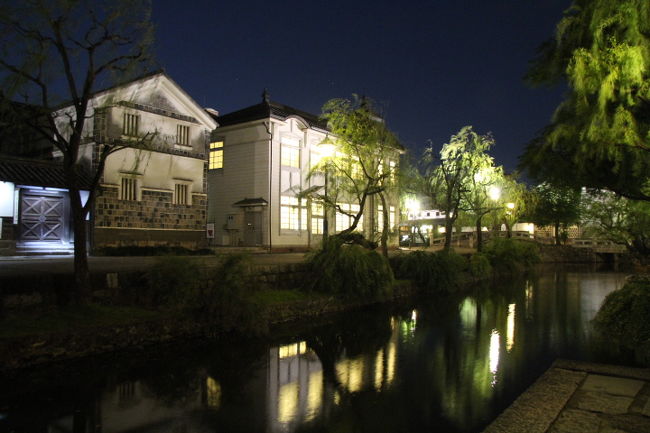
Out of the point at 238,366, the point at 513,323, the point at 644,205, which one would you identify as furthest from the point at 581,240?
the point at 238,366

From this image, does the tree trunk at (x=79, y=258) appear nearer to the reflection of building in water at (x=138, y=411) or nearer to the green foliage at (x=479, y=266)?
the reflection of building in water at (x=138, y=411)

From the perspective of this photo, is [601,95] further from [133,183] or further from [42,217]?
[42,217]

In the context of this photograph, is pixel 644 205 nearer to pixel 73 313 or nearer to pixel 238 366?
pixel 238 366

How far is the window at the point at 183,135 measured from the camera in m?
22.8

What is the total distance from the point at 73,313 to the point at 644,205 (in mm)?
11478

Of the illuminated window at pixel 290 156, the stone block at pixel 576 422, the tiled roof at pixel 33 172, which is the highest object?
the illuminated window at pixel 290 156

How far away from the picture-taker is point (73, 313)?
31.3 ft

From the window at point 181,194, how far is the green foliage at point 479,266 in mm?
14932

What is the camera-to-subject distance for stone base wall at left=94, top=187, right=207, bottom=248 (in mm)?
19969

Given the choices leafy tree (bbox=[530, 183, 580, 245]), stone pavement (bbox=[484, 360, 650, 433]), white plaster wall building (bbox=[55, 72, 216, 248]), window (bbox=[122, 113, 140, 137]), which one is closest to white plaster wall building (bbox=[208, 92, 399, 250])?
white plaster wall building (bbox=[55, 72, 216, 248])

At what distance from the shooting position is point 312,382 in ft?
27.1

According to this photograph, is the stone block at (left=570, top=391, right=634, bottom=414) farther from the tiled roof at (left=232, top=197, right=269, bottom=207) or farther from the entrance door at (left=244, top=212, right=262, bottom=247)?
the entrance door at (left=244, top=212, right=262, bottom=247)

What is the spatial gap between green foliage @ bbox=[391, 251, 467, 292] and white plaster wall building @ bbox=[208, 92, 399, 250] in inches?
245

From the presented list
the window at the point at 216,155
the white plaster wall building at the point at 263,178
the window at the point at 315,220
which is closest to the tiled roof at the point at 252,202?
the white plaster wall building at the point at 263,178
